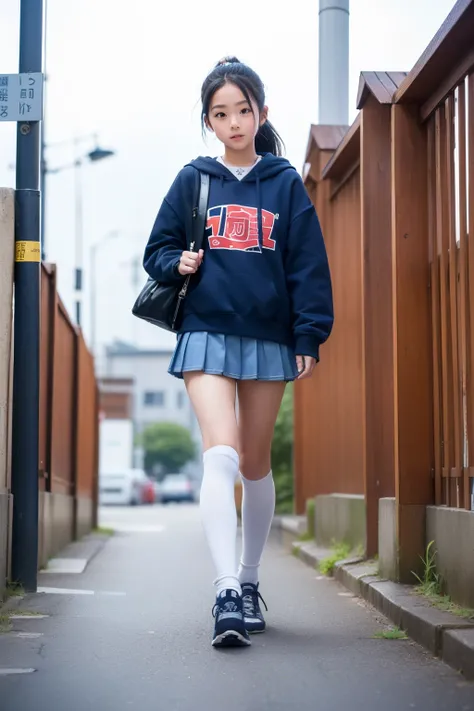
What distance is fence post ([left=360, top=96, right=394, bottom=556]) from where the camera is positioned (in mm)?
6594

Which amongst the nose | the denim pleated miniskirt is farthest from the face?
the denim pleated miniskirt

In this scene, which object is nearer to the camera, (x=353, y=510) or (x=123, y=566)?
(x=353, y=510)

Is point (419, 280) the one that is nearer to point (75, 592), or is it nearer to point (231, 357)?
point (231, 357)

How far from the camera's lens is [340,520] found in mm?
Result: 7895

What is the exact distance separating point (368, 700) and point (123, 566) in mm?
4961

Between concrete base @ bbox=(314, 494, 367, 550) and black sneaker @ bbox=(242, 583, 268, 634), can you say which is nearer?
black sneaker @ bbox=(242, 583, 268, 634)

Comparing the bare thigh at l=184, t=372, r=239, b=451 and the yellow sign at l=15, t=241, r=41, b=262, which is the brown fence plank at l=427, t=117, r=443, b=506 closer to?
the bare thigh at l=184, t=372, r=239, b=451

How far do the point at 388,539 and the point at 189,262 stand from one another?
1.97 m

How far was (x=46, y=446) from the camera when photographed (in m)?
8.16

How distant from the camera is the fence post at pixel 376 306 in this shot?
6.59 metres

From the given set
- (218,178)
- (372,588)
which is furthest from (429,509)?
(218,178)

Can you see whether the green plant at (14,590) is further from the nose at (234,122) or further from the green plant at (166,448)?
the green plant at (166,448)

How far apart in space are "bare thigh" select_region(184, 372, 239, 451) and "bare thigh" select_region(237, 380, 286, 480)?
138 millimetres

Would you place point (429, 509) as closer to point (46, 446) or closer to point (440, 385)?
point (440, 385)
